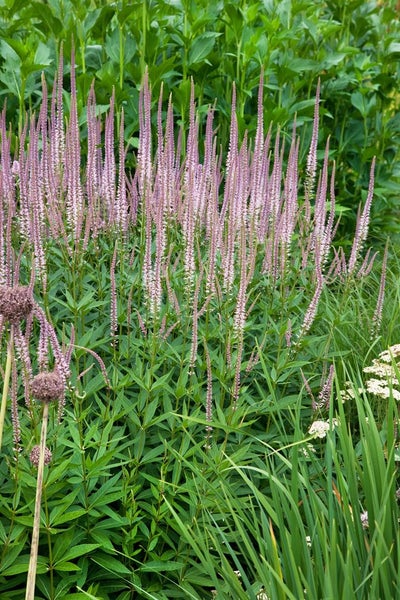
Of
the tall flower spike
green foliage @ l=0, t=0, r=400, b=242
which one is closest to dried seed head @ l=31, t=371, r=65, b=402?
the tall flower spike

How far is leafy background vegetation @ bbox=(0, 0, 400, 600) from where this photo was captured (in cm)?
269

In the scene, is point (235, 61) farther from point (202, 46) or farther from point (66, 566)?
point (66, 566)

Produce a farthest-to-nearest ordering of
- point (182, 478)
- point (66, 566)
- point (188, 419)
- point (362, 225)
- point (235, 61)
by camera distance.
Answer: point (235, 61) < point (362, 225) < point (182, 478) < point (188, 419) < point (66, 566)

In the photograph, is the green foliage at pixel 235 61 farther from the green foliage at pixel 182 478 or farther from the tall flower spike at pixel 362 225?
the green foliage at pixel 182 478

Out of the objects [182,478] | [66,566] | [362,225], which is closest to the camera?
[66,566]

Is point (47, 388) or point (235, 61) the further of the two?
point (235, 61)

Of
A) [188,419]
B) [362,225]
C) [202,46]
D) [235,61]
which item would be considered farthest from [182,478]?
[235,61]

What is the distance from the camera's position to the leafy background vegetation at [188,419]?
269 cm

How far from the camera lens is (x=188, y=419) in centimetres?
327

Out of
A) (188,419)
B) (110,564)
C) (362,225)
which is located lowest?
(110,564)

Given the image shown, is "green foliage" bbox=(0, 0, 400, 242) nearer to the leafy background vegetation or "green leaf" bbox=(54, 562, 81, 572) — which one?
the leafy background vegetation

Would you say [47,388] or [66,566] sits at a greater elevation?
[47,388]

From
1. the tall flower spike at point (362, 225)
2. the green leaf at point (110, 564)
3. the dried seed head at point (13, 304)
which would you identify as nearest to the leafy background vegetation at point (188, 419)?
the green leaf at point (110, 564)

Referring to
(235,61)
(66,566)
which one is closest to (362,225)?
(66,566)
